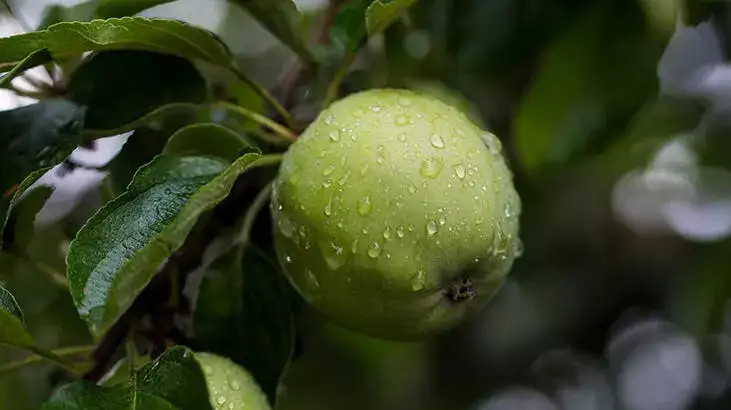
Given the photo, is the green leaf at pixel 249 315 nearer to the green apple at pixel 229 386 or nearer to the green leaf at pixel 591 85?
the green apple at pixel 229 386

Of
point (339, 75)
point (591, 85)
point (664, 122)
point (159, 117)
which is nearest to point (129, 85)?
point (159, 117)

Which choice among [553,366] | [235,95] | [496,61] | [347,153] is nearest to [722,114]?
[496,61]

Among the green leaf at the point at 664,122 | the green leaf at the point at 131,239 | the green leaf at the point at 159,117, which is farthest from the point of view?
the green leaf at the point at 664,122

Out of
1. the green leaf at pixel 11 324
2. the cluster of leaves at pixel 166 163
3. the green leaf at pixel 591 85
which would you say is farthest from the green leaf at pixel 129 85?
the green leaf at pixel 591 85

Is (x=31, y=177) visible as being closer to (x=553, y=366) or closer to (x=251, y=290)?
(x=251, y=290)

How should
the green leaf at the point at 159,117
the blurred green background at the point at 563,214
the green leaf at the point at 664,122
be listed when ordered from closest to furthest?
the green leaf at the point at 159,117 → the blurred green background at the point at 563,214 → the green leaf at the point at 664,122

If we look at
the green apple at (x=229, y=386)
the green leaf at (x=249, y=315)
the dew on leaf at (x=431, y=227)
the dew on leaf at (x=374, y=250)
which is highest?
the dew on leaf at (x=374, y=250)
